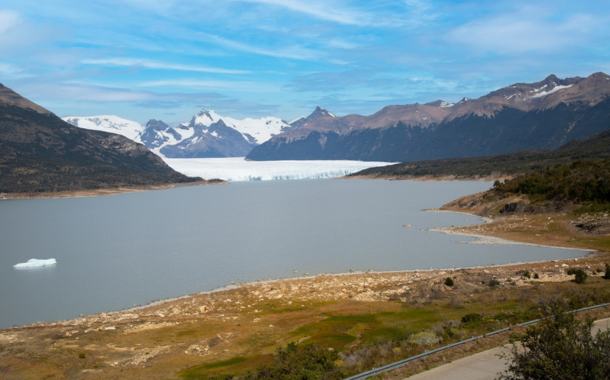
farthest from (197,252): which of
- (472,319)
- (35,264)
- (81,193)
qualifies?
(81,193)

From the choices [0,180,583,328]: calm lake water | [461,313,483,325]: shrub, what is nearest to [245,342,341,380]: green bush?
[461,313,483,325]: shrub

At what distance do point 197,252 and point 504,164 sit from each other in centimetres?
11760

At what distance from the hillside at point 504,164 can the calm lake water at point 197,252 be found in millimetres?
57969

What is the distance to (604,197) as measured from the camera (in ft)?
144

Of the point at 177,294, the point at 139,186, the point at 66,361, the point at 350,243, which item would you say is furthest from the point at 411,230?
the point at 139,186

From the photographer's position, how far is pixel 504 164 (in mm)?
141375

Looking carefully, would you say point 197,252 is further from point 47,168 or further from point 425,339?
point 47,168

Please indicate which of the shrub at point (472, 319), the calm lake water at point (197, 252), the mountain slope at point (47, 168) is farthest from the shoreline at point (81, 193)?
the shrub at point (472, 319)

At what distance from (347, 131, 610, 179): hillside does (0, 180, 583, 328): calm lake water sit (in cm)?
5797

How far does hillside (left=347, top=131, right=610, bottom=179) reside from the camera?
11431 cm

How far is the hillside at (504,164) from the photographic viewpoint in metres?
114

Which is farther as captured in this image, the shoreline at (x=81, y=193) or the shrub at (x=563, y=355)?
the shoreline at (x=81, y=193)

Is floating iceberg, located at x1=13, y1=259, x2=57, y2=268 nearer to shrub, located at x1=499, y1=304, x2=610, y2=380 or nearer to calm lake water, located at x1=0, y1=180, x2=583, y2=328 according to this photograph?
calm lake water, located at x1=0, y1=180, x2=583, y2=328

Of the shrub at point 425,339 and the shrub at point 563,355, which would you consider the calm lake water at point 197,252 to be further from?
the shrub at point 563,355
